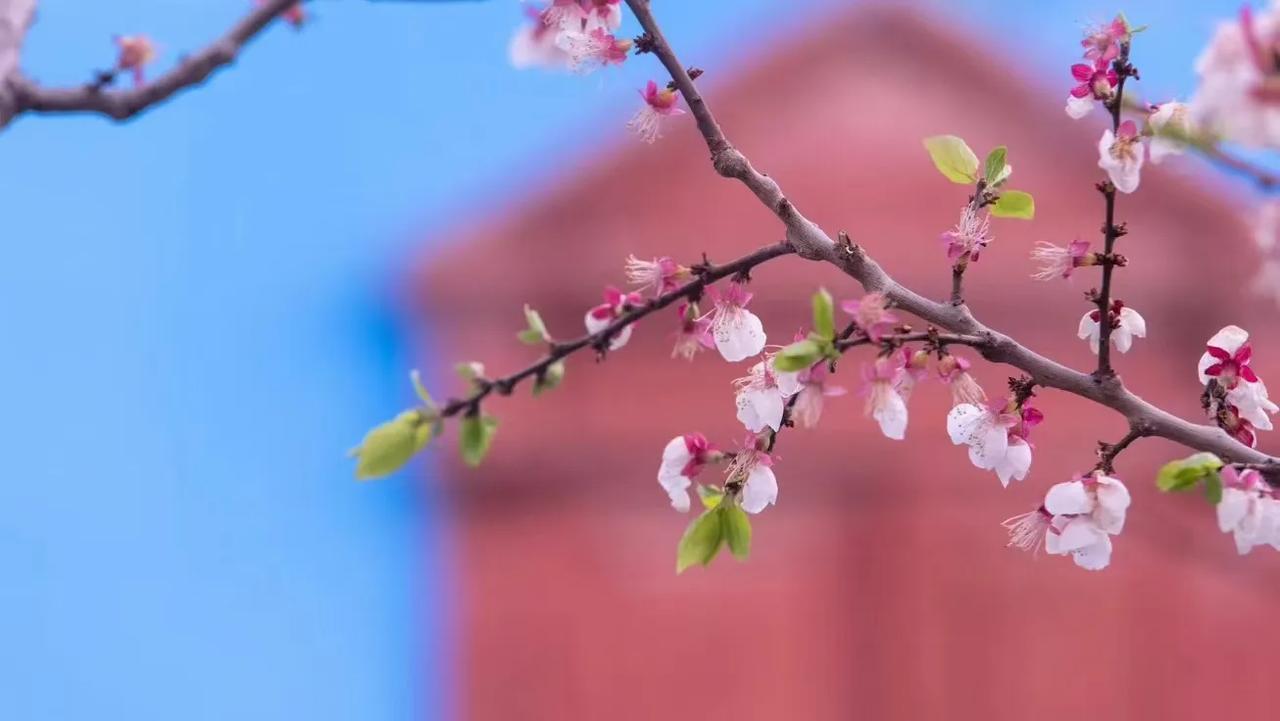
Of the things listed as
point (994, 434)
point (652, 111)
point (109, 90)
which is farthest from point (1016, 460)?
point (109, 90)

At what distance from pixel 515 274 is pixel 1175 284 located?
42.6 inches

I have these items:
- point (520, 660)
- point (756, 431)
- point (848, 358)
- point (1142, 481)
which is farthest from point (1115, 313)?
point (520, 660)

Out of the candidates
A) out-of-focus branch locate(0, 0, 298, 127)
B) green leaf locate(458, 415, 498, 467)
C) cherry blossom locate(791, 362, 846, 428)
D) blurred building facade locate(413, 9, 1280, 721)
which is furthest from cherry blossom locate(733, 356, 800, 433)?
blurred building facade locate(413, 9, 1280, 721)

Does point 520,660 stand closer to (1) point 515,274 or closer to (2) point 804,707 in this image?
(2) point 804,707

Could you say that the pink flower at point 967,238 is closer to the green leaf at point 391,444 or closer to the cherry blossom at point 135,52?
the green leaf at point 391,444

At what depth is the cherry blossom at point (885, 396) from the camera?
433mm

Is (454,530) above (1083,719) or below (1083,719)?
above

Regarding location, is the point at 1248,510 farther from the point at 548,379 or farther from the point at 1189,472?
the point at 548,379

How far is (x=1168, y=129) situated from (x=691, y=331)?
0.69ft

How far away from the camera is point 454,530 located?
193cm

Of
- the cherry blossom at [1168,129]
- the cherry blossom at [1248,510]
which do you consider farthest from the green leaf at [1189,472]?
the cherry blossom at [1168,129]

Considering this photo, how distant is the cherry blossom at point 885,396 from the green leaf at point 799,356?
0.09ft

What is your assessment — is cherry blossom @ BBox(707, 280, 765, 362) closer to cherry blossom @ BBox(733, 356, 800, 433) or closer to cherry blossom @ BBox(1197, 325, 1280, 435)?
cherry blossom @ BBox(733, 356, 800, 433)

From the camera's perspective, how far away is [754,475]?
0.49 metres
